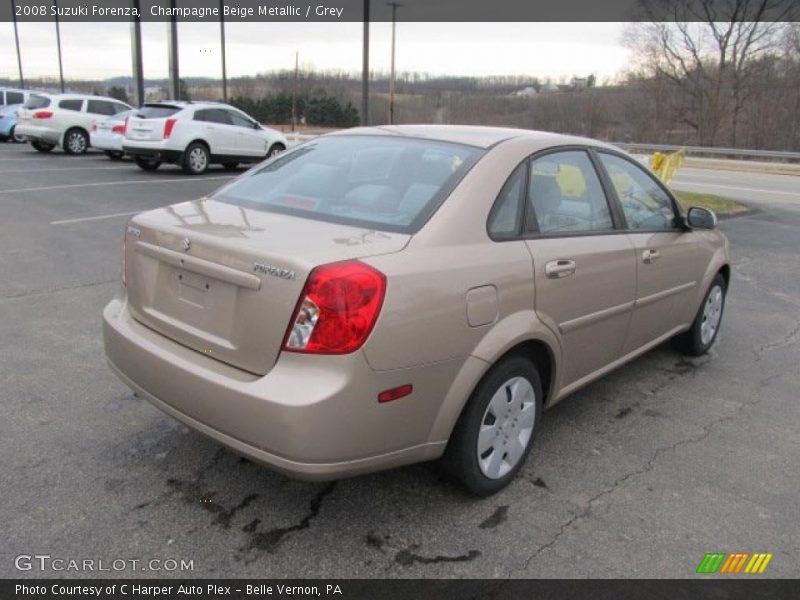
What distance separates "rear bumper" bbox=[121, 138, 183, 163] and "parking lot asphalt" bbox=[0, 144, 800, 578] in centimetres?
1084

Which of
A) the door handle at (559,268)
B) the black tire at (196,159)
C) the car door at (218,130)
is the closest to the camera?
the door handle at (559,268)

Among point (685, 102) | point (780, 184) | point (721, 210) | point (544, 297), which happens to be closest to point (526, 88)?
point (685, 102)

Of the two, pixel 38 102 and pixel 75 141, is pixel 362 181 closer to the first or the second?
pixel 75 141

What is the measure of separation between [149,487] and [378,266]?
1.53 m

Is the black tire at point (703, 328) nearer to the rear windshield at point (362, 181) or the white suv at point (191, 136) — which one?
the rear windshield at point (362, 181)

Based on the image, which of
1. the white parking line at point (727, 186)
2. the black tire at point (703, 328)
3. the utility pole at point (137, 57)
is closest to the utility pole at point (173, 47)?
the utility pole at point (137, 57)

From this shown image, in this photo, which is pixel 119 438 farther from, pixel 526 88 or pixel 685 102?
pixel 685 102

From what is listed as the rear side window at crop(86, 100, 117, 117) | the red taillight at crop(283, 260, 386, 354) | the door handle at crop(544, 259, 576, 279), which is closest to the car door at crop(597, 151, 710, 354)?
the door handle at crop(544, 259, 576, 279)

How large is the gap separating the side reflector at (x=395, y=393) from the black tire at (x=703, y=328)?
316 centimetres

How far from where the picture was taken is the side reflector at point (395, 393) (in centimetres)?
255

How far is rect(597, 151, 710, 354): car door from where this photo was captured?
13.3ft

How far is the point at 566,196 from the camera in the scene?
363 cm

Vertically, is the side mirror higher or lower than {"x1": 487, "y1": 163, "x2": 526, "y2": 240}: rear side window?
lower
